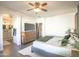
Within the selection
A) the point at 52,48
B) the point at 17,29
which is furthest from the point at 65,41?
the point at 17,29

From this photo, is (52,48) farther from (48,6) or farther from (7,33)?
(7,33)

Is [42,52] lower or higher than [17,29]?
lower

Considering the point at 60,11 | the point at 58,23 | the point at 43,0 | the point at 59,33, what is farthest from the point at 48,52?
the point at 43,0

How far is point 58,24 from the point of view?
7.39ft

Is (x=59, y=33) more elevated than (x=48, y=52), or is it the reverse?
(x=59, y=33)

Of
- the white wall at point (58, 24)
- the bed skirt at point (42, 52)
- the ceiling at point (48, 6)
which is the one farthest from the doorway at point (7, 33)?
the white wall at point (58, 24)

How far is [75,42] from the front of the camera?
2.17m

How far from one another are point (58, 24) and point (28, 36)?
0.58m

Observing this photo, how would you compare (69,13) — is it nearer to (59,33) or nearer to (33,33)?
(59,33)

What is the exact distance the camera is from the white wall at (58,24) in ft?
7.15

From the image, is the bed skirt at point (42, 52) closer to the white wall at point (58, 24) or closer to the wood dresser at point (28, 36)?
the wood dresser at point (28, 36)

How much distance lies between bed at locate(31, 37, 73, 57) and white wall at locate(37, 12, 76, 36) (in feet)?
0.42

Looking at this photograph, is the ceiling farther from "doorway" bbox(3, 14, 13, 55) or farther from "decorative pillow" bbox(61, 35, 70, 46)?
"decorative pillow" bbox(61, 35, 70, 46)

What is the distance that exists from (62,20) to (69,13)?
0.56ft
